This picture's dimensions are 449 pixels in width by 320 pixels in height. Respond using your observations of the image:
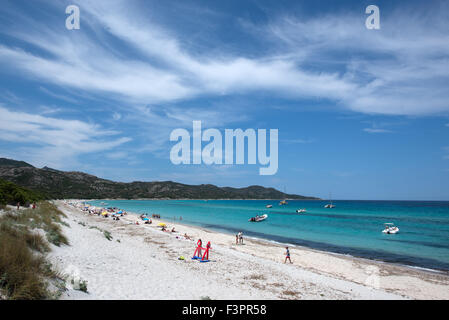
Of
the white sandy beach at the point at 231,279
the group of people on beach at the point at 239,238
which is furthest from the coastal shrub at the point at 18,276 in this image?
the group of people on beach at the point at 239,238

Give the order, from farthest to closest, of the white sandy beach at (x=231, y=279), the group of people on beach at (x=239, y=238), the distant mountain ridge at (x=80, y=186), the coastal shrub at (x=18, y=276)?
the distant mountain ridge at (x=80, y=186), the group of people on beach at (x=239, y=238), the white sandy beach at (x=231, y=279), the coastal shrub at (x=18, y=276)

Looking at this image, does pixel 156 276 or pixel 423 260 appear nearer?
pixel 156 276

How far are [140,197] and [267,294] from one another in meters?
160

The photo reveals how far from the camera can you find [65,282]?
657cm

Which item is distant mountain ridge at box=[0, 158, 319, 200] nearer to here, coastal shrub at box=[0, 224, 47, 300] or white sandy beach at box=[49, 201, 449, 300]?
white sandy beach at box=[49, 201, 449, 300]

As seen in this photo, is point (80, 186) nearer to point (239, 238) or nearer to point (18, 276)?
point (239, 238)

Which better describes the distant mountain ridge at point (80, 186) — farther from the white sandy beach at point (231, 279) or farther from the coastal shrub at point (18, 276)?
the coastal shrub at point (18, 276)

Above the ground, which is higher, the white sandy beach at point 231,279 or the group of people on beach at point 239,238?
the white sandy beach at point 231,279

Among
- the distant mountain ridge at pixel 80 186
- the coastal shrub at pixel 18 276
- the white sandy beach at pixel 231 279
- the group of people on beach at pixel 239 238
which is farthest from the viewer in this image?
the distant mountain ridge at pixel 80 186

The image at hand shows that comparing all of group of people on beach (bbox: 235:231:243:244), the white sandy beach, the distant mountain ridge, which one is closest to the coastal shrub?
the white sandy beach

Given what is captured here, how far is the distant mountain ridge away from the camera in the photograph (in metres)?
102

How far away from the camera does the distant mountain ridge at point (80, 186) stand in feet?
333
